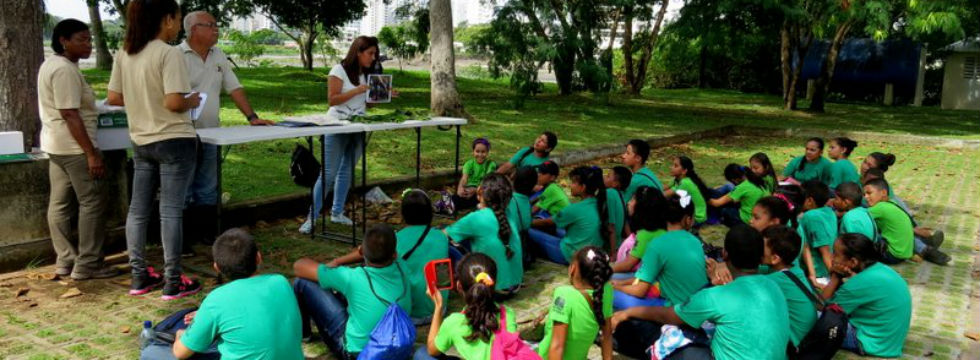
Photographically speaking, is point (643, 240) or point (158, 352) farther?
point (643, 240)

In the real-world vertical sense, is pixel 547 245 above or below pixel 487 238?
below

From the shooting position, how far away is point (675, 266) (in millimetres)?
4926

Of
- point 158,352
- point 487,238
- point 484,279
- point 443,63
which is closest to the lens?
point 484,279

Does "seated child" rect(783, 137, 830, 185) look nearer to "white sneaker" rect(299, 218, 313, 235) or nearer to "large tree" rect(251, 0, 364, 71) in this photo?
"white sneaker" rect(299, 218, 313, 235)

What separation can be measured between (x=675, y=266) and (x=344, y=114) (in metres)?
3.84

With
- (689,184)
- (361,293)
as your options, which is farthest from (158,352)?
(689,184)

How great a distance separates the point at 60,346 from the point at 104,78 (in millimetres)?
19720

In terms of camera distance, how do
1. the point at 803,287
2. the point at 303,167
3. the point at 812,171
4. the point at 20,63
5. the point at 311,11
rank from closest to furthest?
the point at 803,287, the point at 20,63, the point at 303,167, the point at 812,171, the point at 311,11

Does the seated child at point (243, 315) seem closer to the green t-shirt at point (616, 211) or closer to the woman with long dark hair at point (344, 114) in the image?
the green t-shirt at point (616, 211)

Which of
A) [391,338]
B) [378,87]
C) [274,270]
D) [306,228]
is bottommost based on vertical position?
[274,270]

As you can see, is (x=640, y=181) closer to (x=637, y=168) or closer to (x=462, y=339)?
(x=637, y=168)

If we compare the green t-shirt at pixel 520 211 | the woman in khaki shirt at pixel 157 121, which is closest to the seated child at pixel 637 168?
the green t-shirt at pixel 520 211

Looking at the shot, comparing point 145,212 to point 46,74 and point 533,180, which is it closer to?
point 46,74

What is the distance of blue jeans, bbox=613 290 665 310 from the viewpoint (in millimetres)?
5129
